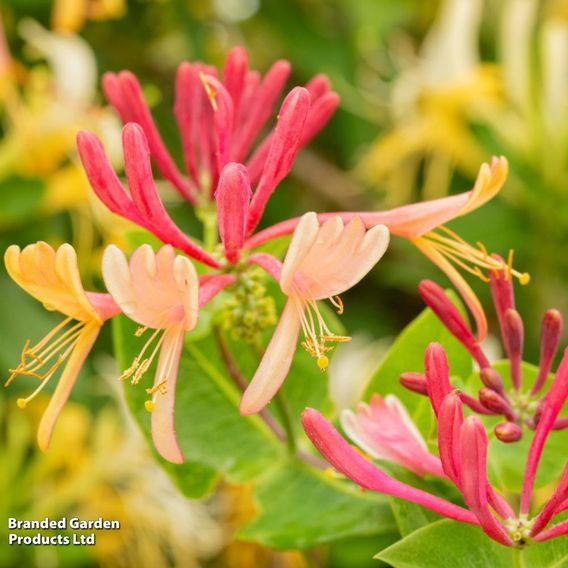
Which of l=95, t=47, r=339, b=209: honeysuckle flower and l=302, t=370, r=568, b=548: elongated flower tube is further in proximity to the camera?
l=95, t=47, r=339, b=209: honeysuckle flower

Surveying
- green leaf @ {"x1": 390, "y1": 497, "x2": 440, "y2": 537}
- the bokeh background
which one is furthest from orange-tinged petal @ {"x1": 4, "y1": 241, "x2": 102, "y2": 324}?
the bokeh background

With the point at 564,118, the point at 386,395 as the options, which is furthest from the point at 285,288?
the point at 564,118

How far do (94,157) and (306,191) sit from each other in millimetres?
1241

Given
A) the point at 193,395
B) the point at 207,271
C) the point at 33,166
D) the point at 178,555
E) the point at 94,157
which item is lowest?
the point at 178,555

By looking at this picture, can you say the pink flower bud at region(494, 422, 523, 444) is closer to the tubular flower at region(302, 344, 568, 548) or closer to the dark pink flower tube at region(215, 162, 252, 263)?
the tubular flower at region(302, 344, 568, 548)

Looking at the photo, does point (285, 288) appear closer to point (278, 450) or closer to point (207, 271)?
point (207, 271)

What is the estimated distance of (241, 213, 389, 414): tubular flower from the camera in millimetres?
566

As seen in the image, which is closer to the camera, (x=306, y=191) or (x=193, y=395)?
(x=193, y=395)

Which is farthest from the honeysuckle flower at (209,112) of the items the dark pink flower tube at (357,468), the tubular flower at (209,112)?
the dark pink flower tube at (357,468)

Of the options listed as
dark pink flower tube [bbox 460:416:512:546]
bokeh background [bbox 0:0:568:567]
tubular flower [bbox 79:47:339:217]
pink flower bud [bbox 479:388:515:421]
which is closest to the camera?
dark pink flower tube [bbox 460:416:512:546]

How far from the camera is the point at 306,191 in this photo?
1842mm

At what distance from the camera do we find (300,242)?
0.57m

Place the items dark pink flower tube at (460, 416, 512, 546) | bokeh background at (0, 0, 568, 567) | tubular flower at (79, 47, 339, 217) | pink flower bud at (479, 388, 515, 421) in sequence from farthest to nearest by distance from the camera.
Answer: bokeh background at (0, 0, 568, 567) → tubular flower at (79, 47, 339, 217) → pink flower bud at (479, 388, 515, 421) → dark pink flower tube at (460, 416, 512, 546)

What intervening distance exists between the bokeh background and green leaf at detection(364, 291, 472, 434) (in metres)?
0.61
